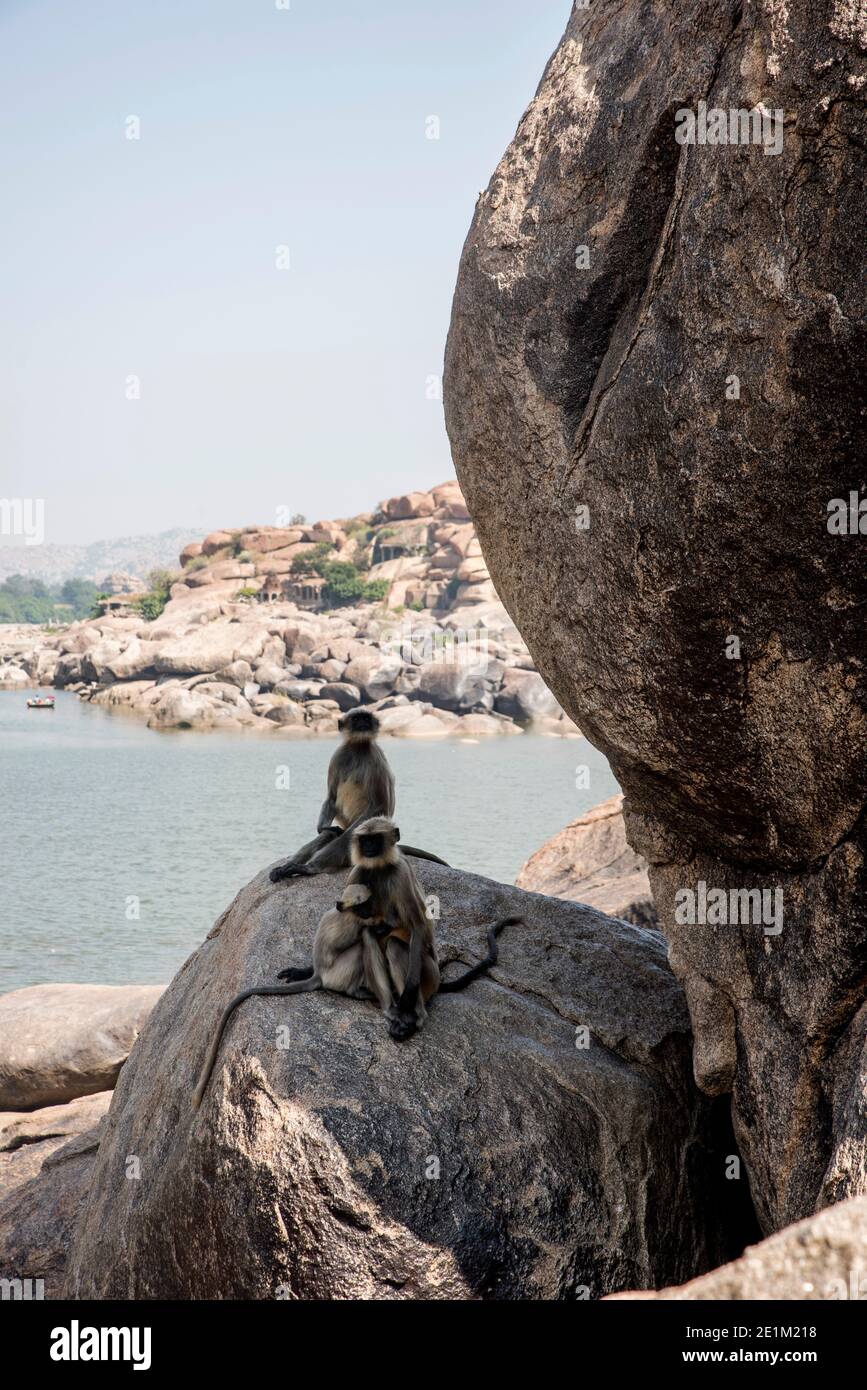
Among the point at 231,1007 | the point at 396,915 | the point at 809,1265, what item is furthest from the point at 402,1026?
the point at 809,1265

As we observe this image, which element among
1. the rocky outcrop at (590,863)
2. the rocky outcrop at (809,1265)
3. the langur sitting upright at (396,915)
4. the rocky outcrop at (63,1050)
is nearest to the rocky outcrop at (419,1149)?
the langur sitting upright at (396,915)

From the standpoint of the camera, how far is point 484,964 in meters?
7.27

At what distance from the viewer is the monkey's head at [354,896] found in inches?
255

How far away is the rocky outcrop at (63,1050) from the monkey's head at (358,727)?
508cm

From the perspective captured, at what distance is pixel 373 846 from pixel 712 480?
2704mm

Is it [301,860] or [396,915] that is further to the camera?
[301,860]

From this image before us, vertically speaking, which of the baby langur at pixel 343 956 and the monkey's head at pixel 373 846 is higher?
the monkey's head at pixel 373 846

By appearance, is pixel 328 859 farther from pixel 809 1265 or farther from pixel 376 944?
pixel 809 1265

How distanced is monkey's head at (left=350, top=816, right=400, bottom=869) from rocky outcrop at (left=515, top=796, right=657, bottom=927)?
231 inches

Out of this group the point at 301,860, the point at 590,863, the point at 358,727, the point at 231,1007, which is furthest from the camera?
the point at 590,863

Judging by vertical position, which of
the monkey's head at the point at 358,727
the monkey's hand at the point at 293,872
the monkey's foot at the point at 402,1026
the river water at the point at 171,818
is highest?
the monkey's head at the point at 358,727

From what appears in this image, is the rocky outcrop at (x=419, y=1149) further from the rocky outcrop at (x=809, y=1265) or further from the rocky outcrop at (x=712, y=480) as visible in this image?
the rocky outcrop at (x=809, y=1265)
